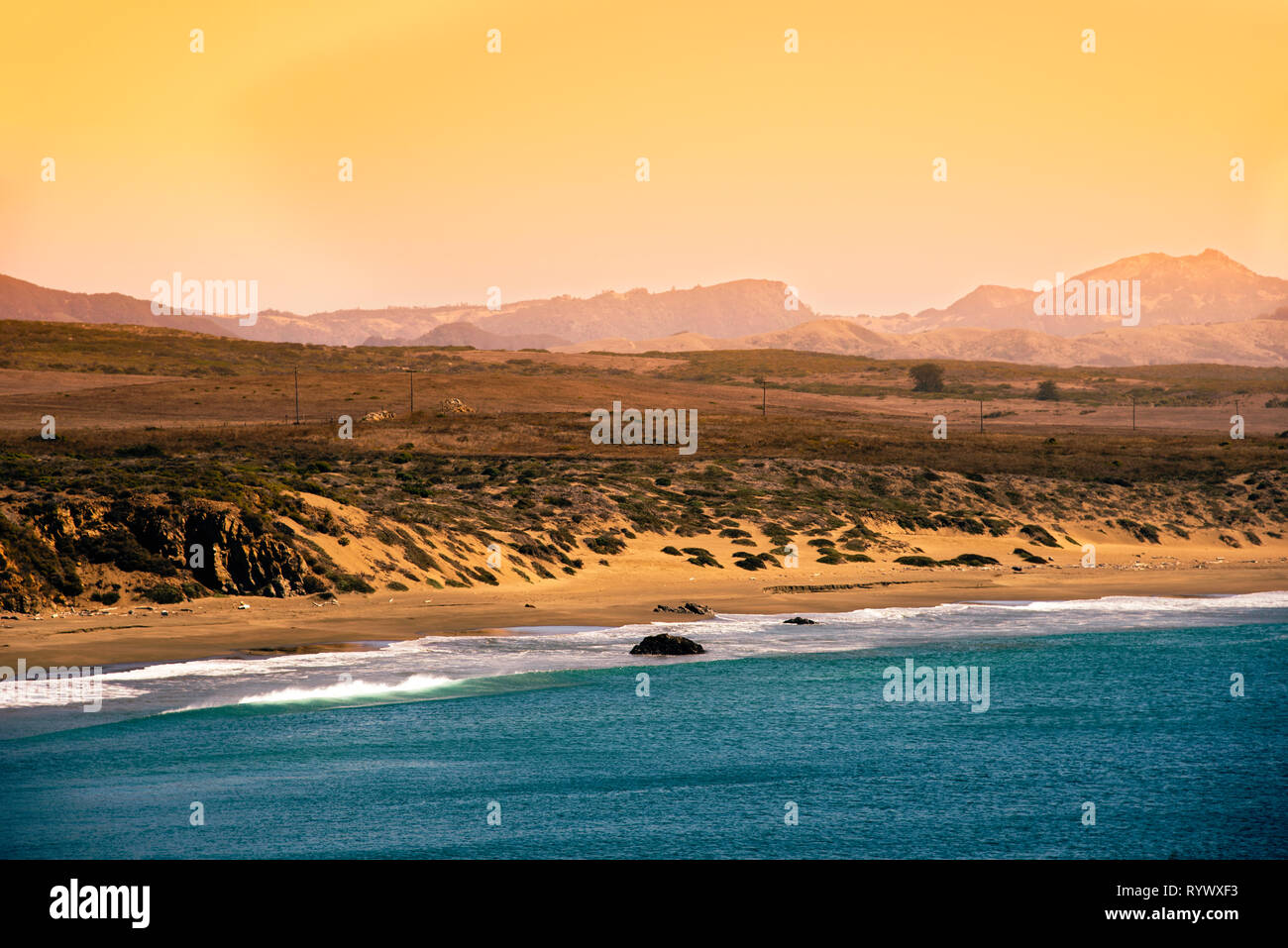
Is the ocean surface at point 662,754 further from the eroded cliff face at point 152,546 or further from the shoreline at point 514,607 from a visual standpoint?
the eroded cliff face at point 152,546

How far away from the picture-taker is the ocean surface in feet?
67.6

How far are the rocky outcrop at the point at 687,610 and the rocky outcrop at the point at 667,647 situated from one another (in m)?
8.00

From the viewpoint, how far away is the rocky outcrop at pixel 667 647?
3747cm

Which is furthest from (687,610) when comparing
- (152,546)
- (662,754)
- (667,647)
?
(662,754)

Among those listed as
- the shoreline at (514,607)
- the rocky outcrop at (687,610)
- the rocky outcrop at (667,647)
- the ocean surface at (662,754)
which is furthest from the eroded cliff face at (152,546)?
the rocky outcrop at (667,647)

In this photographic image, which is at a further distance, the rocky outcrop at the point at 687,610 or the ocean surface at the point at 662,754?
the rocky outcrop at the point at 687,610

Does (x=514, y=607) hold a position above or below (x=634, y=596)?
above

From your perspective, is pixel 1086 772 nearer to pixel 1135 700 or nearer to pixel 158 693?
pixel 1135 700

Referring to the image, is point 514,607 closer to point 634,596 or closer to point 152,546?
point 634,596

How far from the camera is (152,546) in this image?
4353cm

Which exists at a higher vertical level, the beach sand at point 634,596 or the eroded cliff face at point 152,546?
the eroded cliff face at point 152,546

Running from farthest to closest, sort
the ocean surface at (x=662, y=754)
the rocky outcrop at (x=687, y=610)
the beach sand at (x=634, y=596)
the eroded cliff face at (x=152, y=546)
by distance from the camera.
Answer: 1. the rocky outcrop at (x=687, y=610)
2. the eroded cliff face at (x=152, y=546)
3. the beach sand at (x=634, y=596)
4. the ocean surface at (x=662, y=754)

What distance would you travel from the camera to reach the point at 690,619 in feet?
149

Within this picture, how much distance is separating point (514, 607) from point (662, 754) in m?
20.3
